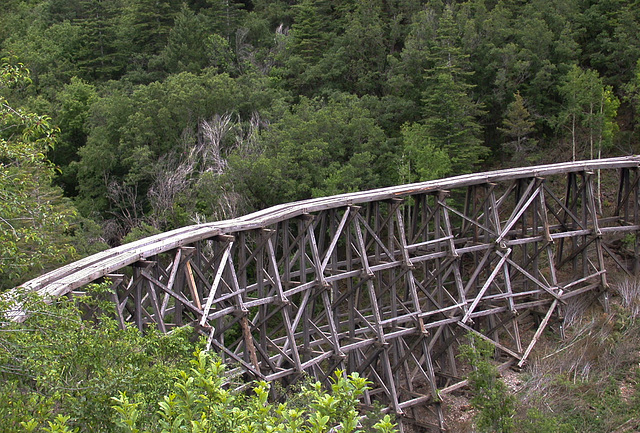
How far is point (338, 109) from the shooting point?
80.8 feet

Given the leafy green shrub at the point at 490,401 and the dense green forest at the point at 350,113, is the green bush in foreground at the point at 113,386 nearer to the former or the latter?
the leafy green shrub at the point at 490,401

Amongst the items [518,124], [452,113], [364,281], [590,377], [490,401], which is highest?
[452,113]

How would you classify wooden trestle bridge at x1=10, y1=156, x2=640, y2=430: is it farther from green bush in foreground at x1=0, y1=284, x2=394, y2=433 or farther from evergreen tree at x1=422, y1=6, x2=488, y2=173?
evergreen tree at x1=422, y1=6, x2=488, y2=173

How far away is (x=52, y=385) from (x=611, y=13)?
26.5 metres

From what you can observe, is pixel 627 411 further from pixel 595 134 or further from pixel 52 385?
pixel 595 134

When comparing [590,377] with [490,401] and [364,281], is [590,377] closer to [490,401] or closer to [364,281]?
[490,401]

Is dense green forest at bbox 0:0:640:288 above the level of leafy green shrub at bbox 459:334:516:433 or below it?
above

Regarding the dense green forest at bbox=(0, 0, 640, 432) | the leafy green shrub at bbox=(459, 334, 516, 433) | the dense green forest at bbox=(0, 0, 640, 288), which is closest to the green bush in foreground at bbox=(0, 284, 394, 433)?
the leafy green shrub at bbox=(459, 334, 516, 433)

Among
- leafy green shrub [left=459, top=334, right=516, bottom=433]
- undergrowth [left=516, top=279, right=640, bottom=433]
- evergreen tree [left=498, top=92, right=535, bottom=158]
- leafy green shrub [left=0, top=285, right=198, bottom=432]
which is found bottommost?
undergrowth [left=516, top=279, right=640, bottom=433]

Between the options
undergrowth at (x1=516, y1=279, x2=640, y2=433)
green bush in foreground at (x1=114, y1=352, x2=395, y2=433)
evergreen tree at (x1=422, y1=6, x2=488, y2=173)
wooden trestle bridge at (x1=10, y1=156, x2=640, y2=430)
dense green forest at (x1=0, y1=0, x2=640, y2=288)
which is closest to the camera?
green bush in foreground at (x1=114, y1=352, x2=395, y2=433)

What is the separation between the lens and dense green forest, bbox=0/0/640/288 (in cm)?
2188

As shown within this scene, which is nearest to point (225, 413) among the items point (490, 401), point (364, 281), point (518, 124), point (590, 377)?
point (490, 401)

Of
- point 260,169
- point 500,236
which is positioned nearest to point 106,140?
point 260,169

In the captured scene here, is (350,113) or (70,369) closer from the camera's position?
(70,369)
